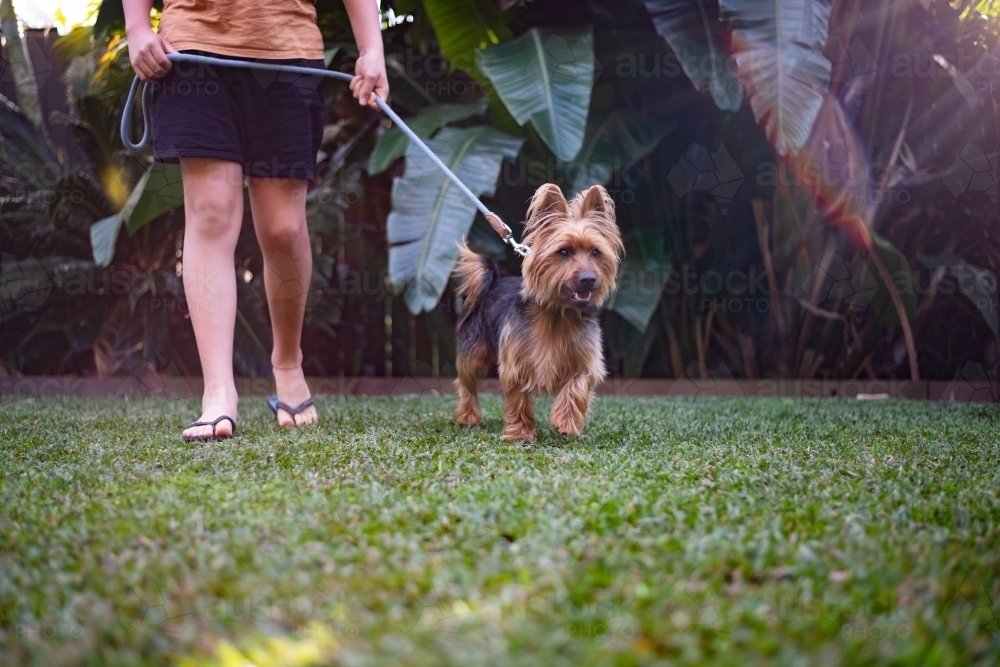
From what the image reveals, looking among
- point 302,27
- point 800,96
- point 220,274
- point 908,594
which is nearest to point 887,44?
point 800,96

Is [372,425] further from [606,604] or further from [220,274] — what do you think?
[606,604]

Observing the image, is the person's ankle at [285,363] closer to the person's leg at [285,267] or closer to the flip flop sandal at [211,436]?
the person's leg at [285,267]

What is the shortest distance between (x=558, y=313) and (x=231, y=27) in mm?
1808

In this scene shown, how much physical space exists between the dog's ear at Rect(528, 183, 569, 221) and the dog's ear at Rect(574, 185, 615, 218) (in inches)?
2.8

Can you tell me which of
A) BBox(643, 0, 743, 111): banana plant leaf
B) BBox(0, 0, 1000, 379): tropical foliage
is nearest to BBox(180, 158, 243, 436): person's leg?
BBox(0, 0, 1000, 379): tropical foliage

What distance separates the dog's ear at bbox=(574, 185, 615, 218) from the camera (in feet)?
12.1

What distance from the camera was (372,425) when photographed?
3828 mm

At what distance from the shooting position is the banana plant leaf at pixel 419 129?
575 centimetres

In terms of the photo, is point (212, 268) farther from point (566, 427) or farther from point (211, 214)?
point (566, 427)

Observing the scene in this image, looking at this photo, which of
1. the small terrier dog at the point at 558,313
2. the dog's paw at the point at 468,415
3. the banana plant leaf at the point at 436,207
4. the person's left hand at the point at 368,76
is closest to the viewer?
the small terrier dog at the point at 558,313

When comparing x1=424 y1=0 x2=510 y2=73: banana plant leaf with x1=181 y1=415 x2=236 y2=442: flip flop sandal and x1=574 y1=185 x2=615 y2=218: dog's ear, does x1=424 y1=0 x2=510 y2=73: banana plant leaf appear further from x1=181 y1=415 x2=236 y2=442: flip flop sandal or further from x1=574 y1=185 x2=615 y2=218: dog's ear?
x1=181 y1=415 x2=236 y2=442: flip flop sandal

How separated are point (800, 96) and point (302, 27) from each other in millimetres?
2980

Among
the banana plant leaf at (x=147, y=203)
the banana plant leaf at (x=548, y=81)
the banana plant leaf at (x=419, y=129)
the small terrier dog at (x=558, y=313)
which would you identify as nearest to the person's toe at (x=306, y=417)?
the small terrier dog at (x=558, y=313)

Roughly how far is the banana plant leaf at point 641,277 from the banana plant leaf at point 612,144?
548 mm
